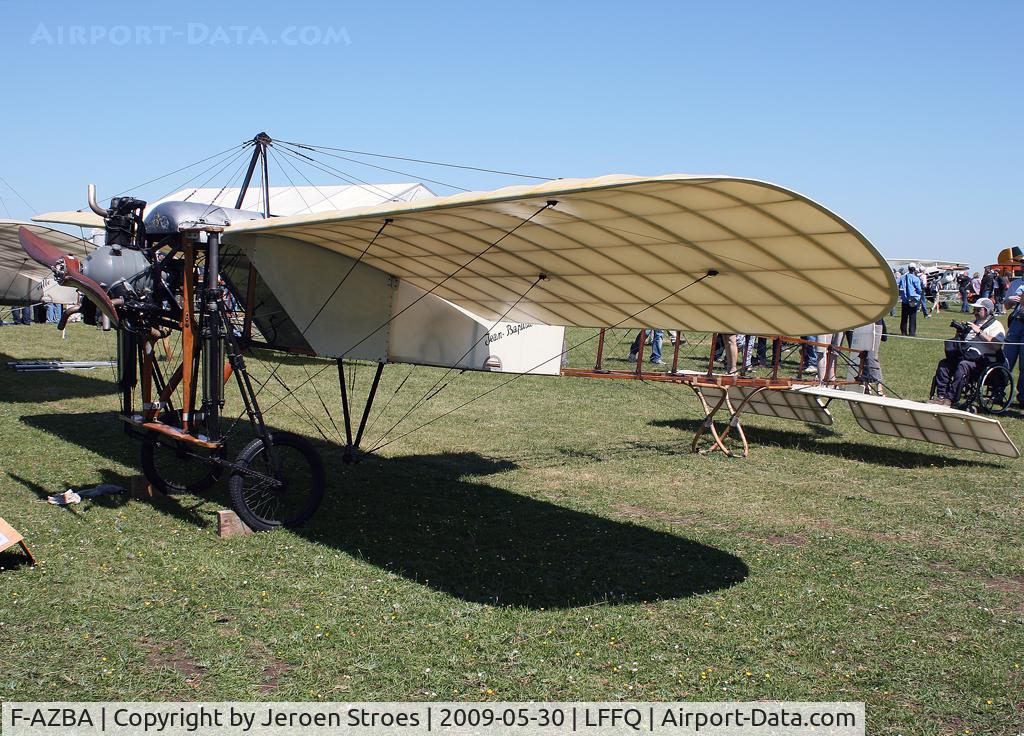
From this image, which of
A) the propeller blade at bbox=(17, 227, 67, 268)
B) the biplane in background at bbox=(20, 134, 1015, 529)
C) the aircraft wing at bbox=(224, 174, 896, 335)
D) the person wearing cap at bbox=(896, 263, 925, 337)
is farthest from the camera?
the person wearing cap at bbox=(896, 263, 925, 337)

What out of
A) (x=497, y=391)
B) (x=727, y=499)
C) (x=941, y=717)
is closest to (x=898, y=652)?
(x=941, y=717)

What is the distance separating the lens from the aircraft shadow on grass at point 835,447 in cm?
1091

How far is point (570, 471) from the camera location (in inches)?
392

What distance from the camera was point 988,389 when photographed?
50.3 feet

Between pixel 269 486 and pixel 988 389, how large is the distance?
13377 millimetres

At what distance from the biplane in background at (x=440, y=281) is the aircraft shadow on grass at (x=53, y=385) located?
5.79m

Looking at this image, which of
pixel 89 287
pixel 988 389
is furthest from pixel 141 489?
pixel 988 389

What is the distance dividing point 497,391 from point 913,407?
293 inches

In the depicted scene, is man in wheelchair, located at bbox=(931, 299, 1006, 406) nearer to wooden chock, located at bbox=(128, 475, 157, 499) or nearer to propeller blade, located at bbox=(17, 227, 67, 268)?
wooden chock, located at bbox=(128, 475, 157, 499)

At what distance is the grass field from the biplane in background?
953mm

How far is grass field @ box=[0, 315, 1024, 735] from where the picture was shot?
4.56m

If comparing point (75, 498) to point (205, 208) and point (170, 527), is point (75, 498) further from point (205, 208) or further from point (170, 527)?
point (205, 208)

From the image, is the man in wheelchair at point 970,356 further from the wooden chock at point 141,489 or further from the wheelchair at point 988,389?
the wooden chock at point 141,489

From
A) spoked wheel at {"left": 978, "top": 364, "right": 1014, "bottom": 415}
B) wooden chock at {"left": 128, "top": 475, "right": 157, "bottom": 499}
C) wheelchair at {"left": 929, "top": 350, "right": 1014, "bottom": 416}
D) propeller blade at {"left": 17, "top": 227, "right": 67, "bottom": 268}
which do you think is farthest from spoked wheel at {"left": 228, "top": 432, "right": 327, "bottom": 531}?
spoked wheel at {"left": 978, "top": 364, "right": 1014, "bottom": 415}
